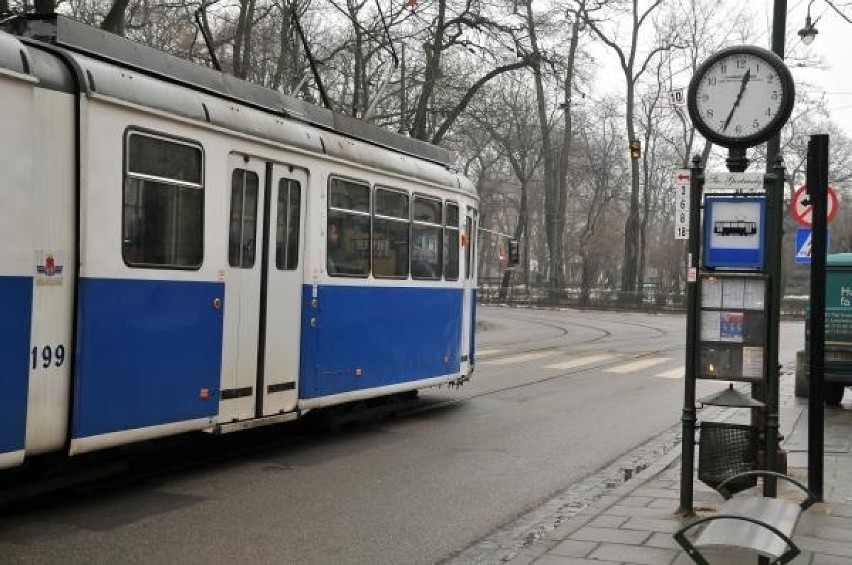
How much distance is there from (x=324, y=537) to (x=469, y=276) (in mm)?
7205

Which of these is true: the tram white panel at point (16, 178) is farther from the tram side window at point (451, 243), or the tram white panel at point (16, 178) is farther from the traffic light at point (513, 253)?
the traffic light at point (513, 253)

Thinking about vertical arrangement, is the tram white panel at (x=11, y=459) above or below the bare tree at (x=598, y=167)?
below

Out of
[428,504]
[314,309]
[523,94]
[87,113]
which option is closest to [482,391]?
[314,309]

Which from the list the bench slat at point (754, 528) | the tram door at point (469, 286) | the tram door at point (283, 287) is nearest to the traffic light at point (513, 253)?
the tram door at point (469, 286)

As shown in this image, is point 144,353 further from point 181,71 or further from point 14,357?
point 181,71

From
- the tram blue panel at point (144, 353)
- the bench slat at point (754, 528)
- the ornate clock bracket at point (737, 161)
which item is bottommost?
the bench slat at point (754, 528)

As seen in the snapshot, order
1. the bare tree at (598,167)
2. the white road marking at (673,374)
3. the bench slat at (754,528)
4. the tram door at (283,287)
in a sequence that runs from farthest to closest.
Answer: the bare tree at (598,167) → the white road marking at (673,374) → the tram door at (283,287) → the bench slat at (754,528)

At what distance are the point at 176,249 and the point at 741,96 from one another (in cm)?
458

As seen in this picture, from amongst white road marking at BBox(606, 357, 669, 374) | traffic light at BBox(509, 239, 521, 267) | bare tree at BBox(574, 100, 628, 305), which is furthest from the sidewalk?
bare tree at BBox(574, 100, 628, 305)

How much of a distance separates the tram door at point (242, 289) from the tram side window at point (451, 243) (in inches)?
162

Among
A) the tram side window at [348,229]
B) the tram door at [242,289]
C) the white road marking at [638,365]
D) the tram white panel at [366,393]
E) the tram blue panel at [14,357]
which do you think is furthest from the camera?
the white road marking at [638,365]

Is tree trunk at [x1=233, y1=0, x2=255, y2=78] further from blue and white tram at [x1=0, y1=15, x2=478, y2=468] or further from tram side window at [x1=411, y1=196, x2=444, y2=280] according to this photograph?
blue and white tram at [x1=0, y1=15, x2=478, y2=468]

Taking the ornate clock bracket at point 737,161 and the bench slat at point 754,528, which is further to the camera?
the ornate clock bracket at point 737,161

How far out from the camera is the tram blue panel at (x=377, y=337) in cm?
949
